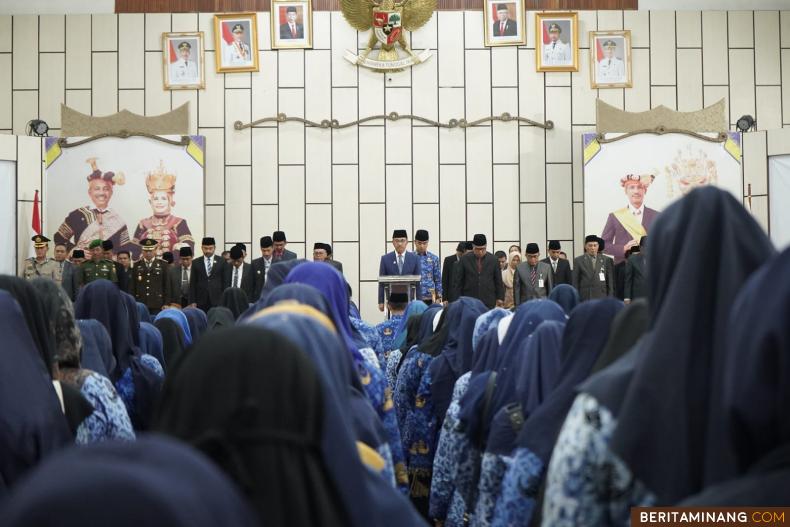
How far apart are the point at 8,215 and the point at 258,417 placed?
14.8m

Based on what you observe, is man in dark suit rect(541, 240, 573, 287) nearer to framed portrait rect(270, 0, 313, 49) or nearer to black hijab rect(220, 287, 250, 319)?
framed portrait rect(270, 0, 313, 49)

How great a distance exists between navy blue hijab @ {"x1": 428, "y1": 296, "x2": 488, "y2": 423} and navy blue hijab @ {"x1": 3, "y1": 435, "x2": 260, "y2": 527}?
188 inches

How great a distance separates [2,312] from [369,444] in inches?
42.2

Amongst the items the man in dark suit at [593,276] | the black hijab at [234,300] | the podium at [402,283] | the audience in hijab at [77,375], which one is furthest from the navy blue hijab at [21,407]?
the man in dark suit at [593,276]

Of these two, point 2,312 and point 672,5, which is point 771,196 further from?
point 2,312

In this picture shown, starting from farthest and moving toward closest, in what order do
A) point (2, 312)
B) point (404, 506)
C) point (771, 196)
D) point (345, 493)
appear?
point (771, 196)
point (2, 312)
point (404, 506)
point (345, 493)

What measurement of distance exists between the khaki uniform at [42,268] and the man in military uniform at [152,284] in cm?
131

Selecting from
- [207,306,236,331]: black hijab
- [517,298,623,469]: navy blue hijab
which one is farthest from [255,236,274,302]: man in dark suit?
[517,298,623,469]: navy blue hijab

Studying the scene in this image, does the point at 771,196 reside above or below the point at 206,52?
below

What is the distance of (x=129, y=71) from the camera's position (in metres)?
17.2

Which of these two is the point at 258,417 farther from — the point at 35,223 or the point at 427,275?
the point at 35,223

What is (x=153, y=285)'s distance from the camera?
49.2 feet

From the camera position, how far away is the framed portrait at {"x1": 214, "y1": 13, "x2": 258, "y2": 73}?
1708cm

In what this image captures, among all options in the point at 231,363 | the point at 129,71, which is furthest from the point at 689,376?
the point at 129,71
